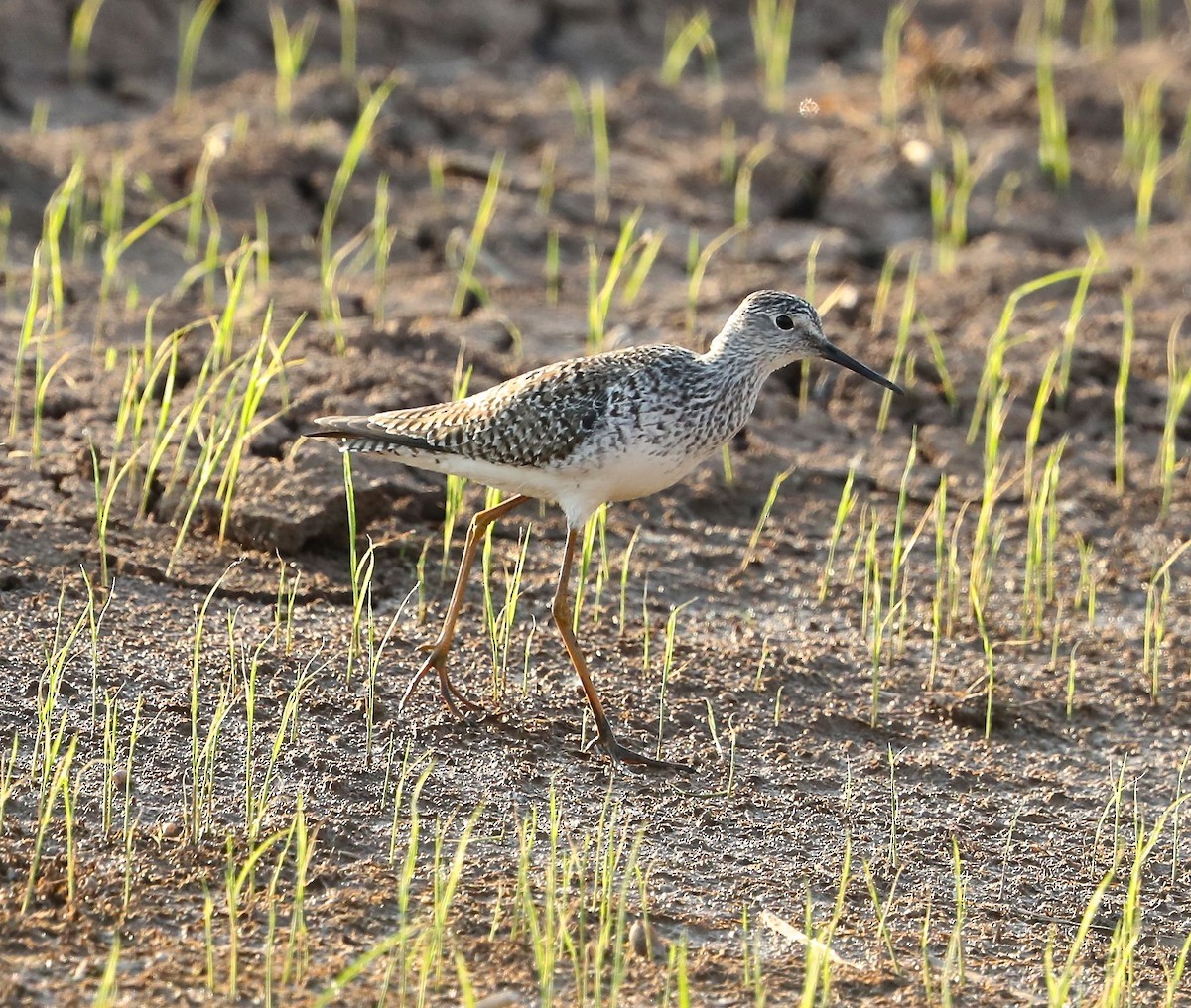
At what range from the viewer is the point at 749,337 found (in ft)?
17.1

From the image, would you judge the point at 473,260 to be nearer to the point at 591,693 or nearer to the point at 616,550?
the point at 616,550

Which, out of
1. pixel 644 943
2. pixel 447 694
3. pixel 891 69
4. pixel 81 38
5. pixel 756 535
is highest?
pixel 891 69

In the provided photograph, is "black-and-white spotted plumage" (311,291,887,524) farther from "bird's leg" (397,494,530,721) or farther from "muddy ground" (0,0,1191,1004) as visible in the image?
"muddy ground" (0,0,1191,1004)

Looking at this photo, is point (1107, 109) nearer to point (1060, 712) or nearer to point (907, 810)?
point (1060, 712)

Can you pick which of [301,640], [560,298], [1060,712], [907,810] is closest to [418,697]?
[301,640]

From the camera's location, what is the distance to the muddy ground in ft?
13.5

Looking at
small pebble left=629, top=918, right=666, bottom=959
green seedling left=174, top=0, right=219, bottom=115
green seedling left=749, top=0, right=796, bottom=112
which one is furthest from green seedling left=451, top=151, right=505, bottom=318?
small pebble left=629, top=918, right=666, bottom=959

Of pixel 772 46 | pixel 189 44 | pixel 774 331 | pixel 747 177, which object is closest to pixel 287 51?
pixel 189 44

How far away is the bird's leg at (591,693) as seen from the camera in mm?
4844

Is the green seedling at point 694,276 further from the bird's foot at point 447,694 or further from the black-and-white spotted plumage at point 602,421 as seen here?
the bird's foot at point 447,694

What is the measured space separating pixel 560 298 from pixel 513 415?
8.97 feet

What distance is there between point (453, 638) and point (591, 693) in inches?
23.4

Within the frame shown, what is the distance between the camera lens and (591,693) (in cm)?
486

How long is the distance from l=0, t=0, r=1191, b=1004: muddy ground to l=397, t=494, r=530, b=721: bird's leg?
0.07 metres
